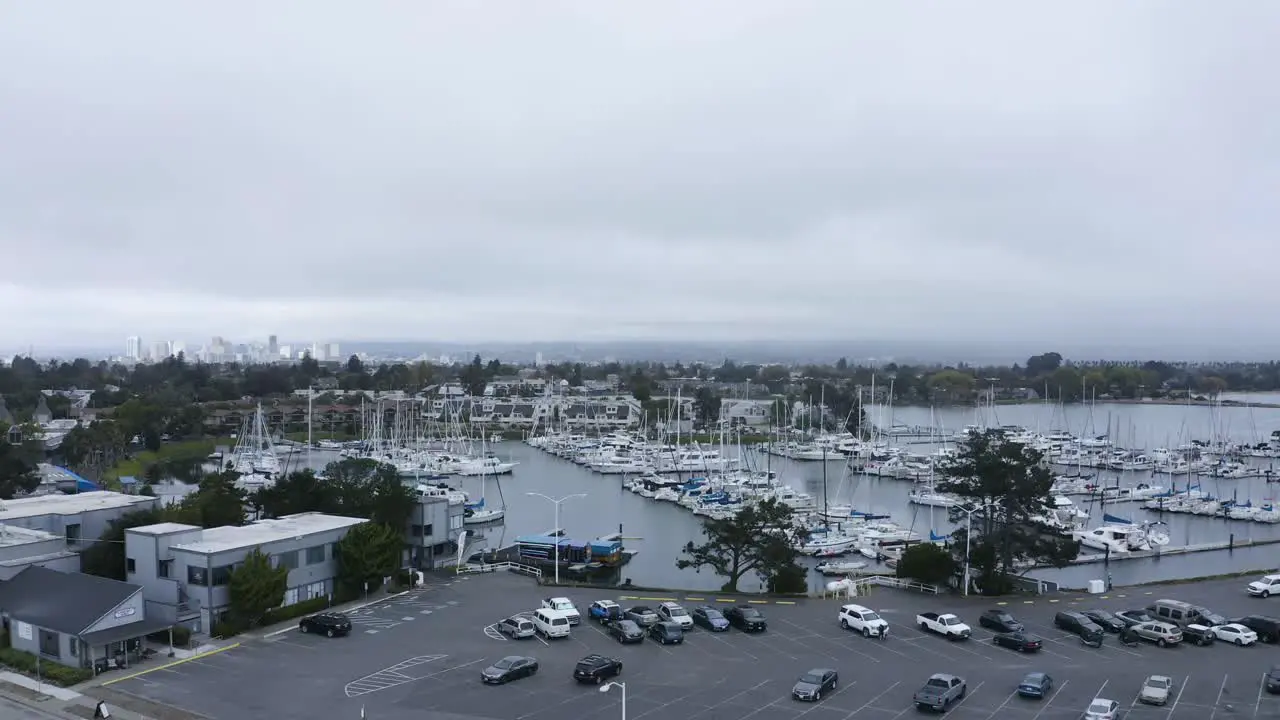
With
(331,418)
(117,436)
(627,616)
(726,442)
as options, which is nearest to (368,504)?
(627,616)

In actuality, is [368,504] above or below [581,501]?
above

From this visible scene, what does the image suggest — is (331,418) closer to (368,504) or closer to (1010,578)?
(368,504)

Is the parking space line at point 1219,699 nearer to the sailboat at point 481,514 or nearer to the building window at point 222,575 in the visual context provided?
the building window at point 222,575

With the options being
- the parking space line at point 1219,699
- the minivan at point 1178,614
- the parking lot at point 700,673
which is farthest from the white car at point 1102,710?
the minivan at point 1178,614

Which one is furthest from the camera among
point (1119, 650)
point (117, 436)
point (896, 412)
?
point (896, 412)

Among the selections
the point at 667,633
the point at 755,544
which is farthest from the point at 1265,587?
the point at 667,633

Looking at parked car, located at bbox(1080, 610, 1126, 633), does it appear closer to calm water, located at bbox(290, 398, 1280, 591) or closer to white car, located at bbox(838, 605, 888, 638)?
white car, located at bbox(838, 605, 888, 638)

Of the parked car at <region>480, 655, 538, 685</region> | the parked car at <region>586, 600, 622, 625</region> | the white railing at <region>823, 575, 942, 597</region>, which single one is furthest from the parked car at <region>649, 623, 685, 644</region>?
the white railing at <region>823, 575, 942, 597</region>
